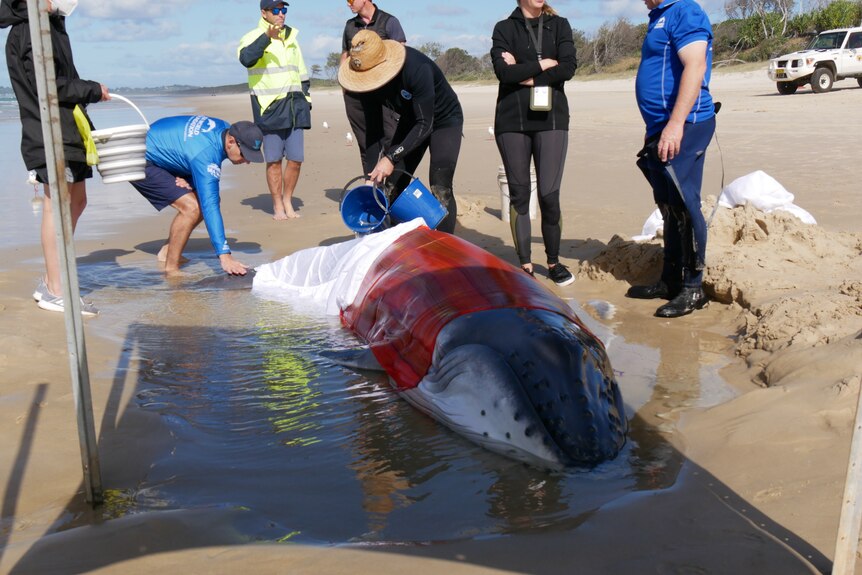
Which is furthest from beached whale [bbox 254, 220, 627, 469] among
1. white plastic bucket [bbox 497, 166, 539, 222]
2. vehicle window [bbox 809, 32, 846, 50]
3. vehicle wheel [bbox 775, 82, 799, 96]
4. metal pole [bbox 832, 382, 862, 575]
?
vehicle window [bbox 809, 32, 846, 50]

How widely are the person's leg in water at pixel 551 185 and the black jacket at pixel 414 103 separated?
816 mm

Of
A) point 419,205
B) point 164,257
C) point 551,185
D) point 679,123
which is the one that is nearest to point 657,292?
point 551,185

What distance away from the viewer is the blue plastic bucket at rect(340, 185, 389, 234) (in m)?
6.57

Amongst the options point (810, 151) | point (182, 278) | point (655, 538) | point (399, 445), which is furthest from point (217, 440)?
point (810, 151)

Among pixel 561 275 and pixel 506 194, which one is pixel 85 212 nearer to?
pixel 506 194

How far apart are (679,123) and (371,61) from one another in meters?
2.25

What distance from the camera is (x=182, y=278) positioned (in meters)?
7.11

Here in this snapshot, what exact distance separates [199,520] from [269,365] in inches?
78.3

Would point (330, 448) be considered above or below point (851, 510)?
below

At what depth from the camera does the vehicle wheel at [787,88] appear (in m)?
20.9

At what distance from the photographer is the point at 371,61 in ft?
20.2

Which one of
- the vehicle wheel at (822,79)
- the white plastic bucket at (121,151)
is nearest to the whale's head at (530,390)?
the white plastic bucket at (121,151)

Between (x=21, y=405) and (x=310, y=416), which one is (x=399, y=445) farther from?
(x=21, y=405)

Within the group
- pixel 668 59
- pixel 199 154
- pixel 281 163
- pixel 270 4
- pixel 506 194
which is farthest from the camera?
pixel 281 163
